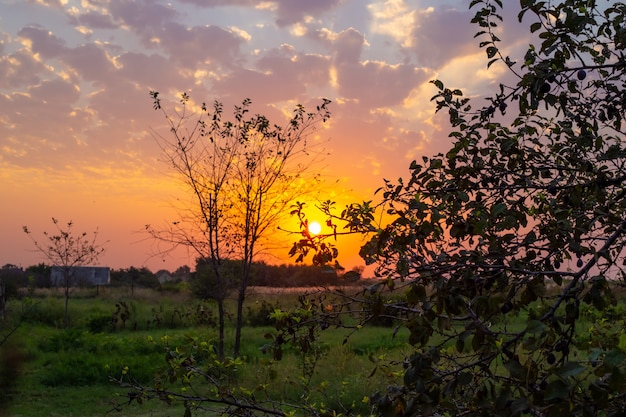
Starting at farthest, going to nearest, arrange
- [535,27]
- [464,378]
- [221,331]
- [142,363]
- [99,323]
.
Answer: [99,323] < [221,331] < [142,363] < [535,27] < [464,378]

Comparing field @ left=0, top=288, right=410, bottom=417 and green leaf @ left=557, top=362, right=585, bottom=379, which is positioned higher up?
green leaf @ left=557, top=362, right=585, bottom=379

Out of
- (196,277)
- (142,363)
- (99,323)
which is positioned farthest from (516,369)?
(196,277)

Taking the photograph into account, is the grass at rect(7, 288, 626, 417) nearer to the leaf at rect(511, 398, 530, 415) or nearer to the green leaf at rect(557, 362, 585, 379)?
the leaf at rect(511, 398, 530, 415)

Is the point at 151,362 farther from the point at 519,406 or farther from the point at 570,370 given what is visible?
the point at 570,370

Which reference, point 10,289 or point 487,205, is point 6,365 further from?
point 10,289

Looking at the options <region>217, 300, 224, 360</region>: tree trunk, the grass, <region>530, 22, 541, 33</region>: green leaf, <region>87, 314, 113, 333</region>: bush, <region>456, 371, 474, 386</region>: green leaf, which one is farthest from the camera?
<region>87, 314, 113, 333</region>: bush

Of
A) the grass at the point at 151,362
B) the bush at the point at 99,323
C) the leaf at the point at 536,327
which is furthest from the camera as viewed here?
the bush at the point at 99,323

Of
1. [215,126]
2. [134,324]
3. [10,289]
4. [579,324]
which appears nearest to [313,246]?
[215,126]

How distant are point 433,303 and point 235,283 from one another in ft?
42.2

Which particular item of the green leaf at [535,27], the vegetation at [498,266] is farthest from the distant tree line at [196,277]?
the green leaf at [535,27]

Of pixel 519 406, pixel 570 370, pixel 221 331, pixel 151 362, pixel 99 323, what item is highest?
pixel 570 370

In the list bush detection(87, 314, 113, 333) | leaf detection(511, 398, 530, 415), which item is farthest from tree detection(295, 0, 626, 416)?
bush detection(87, 314, 113, 333)

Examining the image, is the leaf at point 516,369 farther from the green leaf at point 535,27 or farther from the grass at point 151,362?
the green leaf at point 535,27

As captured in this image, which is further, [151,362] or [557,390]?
[151,362]
